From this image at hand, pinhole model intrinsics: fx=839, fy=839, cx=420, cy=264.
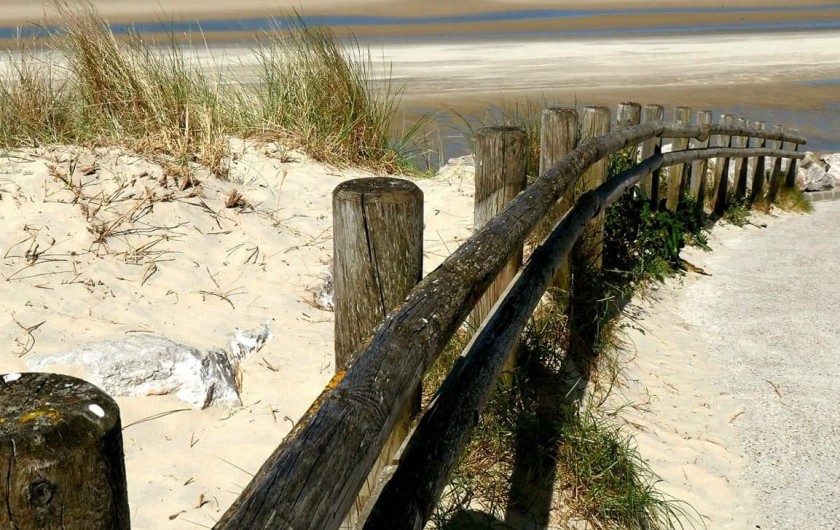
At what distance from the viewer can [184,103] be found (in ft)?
20.4

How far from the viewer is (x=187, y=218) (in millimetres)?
4977

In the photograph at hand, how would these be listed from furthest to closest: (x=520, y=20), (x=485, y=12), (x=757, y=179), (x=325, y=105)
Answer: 1. (x=485, y=12)
2. (x=520, y=20)
3. (x=757, y=179)
4. (x=325, y=105)

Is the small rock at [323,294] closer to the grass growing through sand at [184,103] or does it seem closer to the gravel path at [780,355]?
the grass growing through sand at [184,103]

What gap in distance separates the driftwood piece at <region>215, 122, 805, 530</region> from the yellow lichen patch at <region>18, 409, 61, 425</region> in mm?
245

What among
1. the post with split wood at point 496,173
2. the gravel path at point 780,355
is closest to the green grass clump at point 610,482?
the gravel path at point 780,355

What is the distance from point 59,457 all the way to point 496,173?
2506 millimetres

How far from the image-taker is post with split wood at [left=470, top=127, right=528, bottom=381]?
313 centimetres

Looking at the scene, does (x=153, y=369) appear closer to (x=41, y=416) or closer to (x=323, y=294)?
(x=323, y=294)

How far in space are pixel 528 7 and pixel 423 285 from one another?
3861cm

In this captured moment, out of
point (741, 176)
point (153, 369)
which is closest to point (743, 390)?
point (153, 369)

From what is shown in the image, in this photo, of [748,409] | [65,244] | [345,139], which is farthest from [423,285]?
[345,139]

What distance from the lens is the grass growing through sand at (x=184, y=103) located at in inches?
229

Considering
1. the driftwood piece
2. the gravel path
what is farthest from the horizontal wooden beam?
the gravel path

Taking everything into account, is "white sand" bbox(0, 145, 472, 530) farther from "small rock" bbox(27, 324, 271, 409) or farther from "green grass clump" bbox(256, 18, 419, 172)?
"green grass clump" bbox(256, 18, 419, 172)
